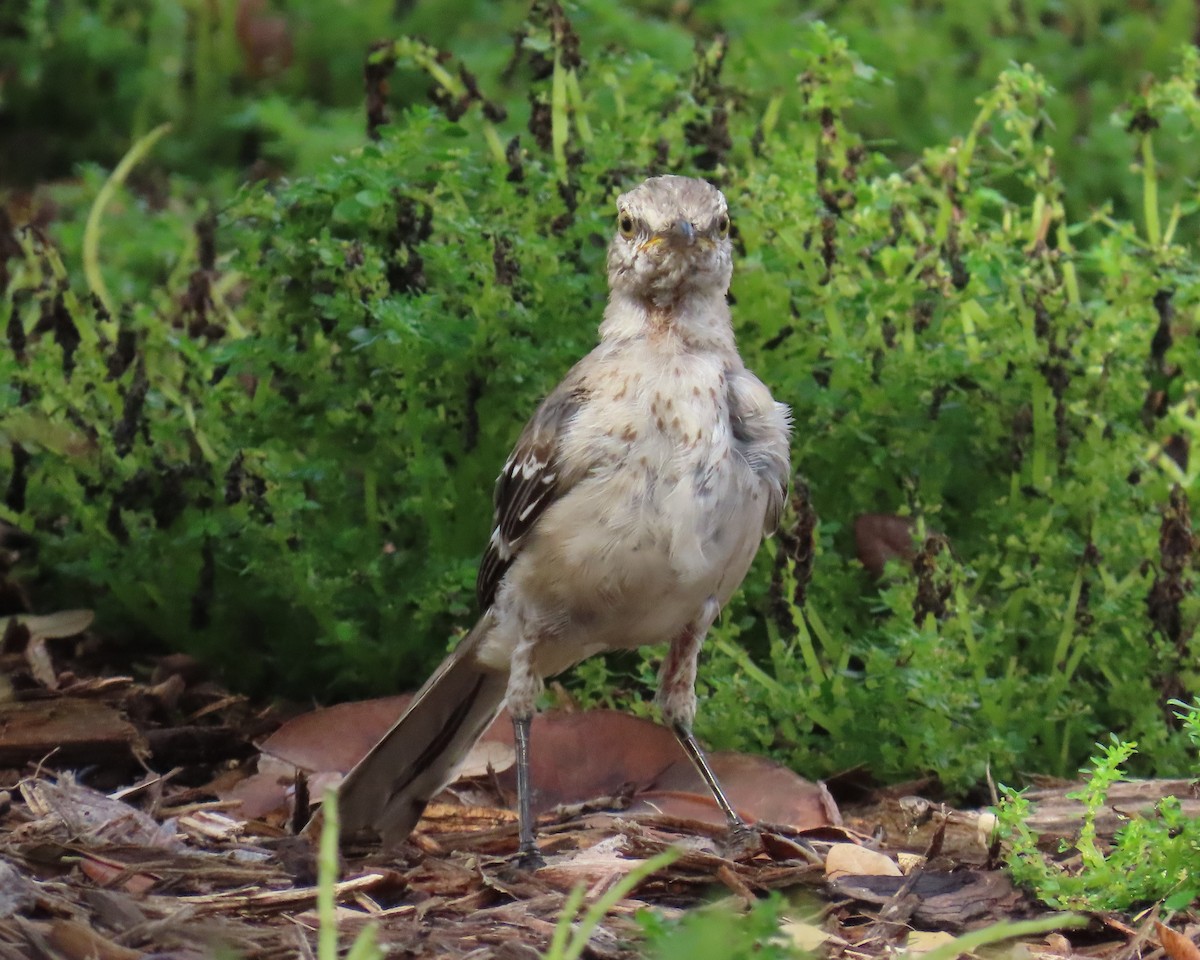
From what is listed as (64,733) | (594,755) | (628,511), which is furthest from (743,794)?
(64,733)

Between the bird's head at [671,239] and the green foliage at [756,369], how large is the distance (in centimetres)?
42

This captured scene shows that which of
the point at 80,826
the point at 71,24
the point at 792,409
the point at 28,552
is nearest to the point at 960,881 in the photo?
the point at 792,409

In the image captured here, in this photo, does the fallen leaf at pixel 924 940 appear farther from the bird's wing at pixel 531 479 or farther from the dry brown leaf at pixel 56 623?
the dry brown leaf at pixel 56 623

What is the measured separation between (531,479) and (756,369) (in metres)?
1.02

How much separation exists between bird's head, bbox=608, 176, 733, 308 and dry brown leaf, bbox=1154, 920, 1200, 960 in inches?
80.6

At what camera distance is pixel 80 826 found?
446 centimetres

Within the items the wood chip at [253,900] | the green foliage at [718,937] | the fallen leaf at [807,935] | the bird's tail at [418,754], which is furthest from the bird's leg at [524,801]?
the green foliage at [718,937]

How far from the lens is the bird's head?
4801mm

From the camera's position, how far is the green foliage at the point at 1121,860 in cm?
385

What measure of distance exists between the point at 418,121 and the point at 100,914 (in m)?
2.58

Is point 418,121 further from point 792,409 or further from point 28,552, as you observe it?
point 28,552

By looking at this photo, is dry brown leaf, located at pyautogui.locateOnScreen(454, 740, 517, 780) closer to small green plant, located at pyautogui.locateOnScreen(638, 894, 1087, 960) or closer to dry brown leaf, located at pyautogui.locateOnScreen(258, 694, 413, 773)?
dry brown leaf, located at pyautogui.locateOnScreen(258, 694, 413, 773)

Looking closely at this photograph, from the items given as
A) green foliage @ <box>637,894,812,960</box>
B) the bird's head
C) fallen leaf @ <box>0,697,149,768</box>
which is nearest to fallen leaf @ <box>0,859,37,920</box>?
fallen leaf @ <box>0,697,149,768</box>

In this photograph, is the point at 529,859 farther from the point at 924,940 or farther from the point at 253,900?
the point at 924,940
